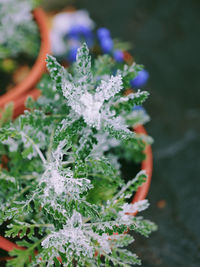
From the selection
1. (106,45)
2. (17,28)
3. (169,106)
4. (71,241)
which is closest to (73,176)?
(71,241)

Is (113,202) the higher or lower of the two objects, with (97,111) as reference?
lower

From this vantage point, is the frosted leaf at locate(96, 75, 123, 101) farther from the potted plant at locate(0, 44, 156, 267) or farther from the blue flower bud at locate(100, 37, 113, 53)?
the blue flower bud at locate(100, 37, 113, 53)

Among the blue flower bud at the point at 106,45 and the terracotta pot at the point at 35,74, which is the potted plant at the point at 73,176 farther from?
the blue flower bud at the point at 106,45

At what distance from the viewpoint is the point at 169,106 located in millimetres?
1696

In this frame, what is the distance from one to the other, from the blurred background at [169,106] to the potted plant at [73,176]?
52cm

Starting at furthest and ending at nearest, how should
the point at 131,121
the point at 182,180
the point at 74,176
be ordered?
the point at 182,180 < the point at 131,121 < the point at 74,176

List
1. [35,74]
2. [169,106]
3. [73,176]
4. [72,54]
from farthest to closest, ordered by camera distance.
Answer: [169,106]
[72,54]
[35,74]
[73,176]

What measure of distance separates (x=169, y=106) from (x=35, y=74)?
0.71 meters

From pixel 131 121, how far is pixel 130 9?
111cm

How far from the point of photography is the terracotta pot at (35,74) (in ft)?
4.18

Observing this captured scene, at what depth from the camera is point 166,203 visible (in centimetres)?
148

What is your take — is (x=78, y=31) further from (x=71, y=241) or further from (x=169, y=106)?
(x=71, y=241)

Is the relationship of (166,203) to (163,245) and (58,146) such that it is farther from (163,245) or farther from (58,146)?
(58,146)

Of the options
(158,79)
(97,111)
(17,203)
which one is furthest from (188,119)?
(17,203)
